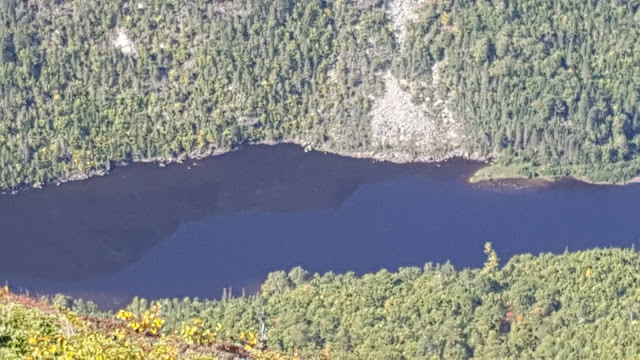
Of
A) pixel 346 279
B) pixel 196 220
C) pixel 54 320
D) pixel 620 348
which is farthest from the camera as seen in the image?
pixel 196 220

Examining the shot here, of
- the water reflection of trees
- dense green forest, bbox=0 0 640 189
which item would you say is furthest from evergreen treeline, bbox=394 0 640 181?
the water reflection of trees

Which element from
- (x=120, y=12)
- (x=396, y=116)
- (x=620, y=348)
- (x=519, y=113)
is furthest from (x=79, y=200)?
(x=620, y=348)

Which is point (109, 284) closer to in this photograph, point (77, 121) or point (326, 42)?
point (77, 121)

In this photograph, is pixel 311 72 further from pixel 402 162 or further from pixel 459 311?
pixel 459 311

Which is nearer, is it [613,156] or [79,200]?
[79,200]

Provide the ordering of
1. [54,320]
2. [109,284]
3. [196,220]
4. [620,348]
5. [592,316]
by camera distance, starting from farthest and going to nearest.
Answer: [196,220]
[109,284]
[592,316]
[620,348]
[54,320]

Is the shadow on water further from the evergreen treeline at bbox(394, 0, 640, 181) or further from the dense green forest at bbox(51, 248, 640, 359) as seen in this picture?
the dense green forest at bbox(51, 248, 640, 359)

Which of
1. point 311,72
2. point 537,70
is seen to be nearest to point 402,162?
point 311,72

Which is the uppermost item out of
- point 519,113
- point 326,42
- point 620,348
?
point 326,42
